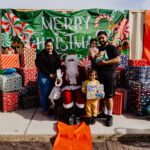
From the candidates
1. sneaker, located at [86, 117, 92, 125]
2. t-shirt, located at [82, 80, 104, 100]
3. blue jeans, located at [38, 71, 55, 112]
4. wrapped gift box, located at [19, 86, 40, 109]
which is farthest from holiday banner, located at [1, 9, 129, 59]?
sneaker, located at [86, 117, 92, 125]

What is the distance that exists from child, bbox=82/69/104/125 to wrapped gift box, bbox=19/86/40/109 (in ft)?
5.58

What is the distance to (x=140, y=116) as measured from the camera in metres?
5.22

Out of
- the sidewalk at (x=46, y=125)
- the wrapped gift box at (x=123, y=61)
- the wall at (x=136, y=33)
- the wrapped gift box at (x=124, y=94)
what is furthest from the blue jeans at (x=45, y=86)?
the wall at (x=136, y=33)

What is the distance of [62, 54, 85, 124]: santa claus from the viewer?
477 cm

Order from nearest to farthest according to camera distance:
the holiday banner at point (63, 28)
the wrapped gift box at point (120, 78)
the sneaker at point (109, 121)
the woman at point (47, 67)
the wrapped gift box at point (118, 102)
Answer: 1. the sneaker at point (109, 121)
2. the woman at point (47, 67)
3. the wrapped gift box at point (118, 102)
4. the wrapped gift box at point (120, 78)
5. the holiday banner at point (63, 28)

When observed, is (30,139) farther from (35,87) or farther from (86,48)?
(86,48)

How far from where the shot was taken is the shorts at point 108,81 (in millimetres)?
4594

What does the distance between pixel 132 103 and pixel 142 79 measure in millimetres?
568

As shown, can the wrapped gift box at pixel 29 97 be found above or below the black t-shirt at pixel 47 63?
below

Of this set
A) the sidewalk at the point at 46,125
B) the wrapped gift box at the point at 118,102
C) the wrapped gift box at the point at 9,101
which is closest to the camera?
the sidewalk at the point at 46,125

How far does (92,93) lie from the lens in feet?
15.1

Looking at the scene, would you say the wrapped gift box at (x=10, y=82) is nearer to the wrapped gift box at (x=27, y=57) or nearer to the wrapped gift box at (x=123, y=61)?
the wrapped gift box at (x=27, y=57)

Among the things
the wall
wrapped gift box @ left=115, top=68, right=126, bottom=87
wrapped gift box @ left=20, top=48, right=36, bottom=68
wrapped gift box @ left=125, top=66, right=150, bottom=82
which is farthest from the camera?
the wall

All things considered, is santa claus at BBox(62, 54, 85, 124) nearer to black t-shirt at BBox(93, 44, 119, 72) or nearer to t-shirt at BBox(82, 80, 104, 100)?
t-shirt at BBox(82, 80, 104, 100)
